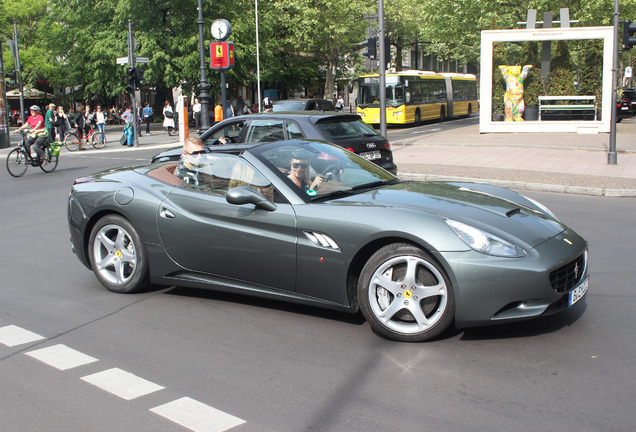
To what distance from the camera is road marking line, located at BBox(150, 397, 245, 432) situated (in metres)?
3.52

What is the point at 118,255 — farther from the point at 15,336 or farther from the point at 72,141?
the point at 72,141

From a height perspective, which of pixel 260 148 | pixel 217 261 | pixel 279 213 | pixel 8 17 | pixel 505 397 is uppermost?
pixel 8 17

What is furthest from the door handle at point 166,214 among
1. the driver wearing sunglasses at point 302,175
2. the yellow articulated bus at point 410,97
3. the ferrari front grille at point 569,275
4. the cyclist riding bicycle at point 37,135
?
the yellow articulated bus at point 410,97

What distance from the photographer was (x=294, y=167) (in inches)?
220

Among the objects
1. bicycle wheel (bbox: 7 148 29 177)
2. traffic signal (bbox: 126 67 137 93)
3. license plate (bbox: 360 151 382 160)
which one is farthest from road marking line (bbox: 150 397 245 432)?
traffic signal (bbox: 126 67 137 93)

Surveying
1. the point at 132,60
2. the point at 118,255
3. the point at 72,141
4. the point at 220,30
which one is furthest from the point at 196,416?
the point at 72,141

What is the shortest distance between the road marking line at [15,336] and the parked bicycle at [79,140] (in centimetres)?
2257

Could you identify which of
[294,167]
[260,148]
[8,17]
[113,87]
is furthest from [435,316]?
[8,17]

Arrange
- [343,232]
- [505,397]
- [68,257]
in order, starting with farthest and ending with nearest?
[68,257]
[343,232]
[505,397]

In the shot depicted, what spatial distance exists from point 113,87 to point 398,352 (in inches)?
1601

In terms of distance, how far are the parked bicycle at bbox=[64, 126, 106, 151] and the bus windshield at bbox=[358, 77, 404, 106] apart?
52.2 ft

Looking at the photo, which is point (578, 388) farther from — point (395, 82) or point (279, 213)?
point (395, 82)

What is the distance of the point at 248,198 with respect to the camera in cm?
519

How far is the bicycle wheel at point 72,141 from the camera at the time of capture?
87.5 ft
